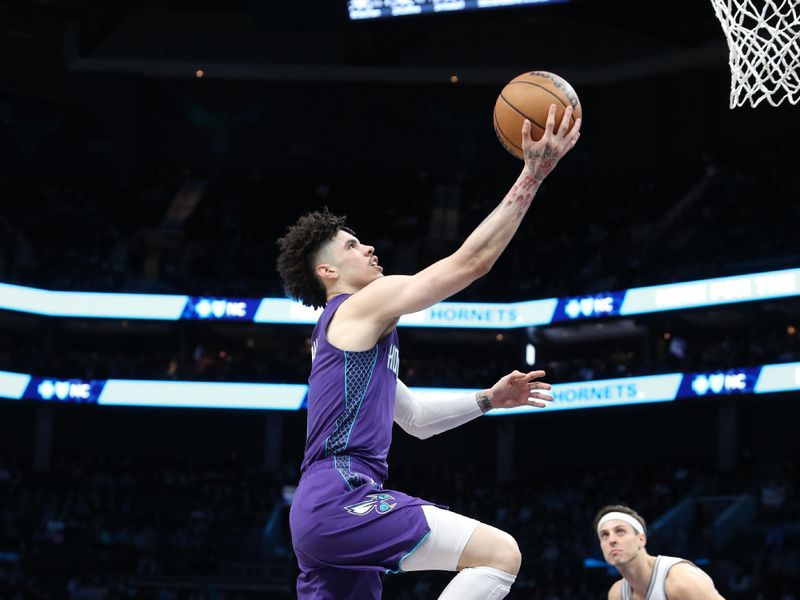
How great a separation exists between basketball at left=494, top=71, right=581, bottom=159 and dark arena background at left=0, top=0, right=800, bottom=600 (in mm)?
16518

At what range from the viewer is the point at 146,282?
2819 cm

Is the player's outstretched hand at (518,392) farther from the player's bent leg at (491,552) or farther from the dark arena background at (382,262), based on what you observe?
the dark arena background at (382,262)

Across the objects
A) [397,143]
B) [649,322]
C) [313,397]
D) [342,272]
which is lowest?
[313,397]

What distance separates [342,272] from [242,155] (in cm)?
2771

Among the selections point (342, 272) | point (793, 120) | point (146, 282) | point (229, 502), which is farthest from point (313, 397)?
point (793, 120)

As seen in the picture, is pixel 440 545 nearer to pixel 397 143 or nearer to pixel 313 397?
pixel 313 397

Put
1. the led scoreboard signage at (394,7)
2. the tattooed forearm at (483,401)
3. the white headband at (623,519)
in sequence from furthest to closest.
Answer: the led scoreboard signage at (394,7) → the white headband at (623,519) → the tattooed forearm at (483,401)

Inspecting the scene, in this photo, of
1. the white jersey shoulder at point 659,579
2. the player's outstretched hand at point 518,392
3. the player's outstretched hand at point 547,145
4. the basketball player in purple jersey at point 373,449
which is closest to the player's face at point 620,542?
the white jersey shoulder at point 659,579

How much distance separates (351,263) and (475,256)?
26.4 inches

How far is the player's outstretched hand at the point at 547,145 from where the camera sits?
15.0 feet

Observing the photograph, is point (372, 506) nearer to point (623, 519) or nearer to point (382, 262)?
point (623, 519)

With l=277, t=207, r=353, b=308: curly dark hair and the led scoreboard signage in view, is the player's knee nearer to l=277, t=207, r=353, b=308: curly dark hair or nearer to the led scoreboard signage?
l=277, t=207, r=353, b=308: curly dark hair

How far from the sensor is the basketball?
4.79 meters

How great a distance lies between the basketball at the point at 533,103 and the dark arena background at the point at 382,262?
16.5 m
